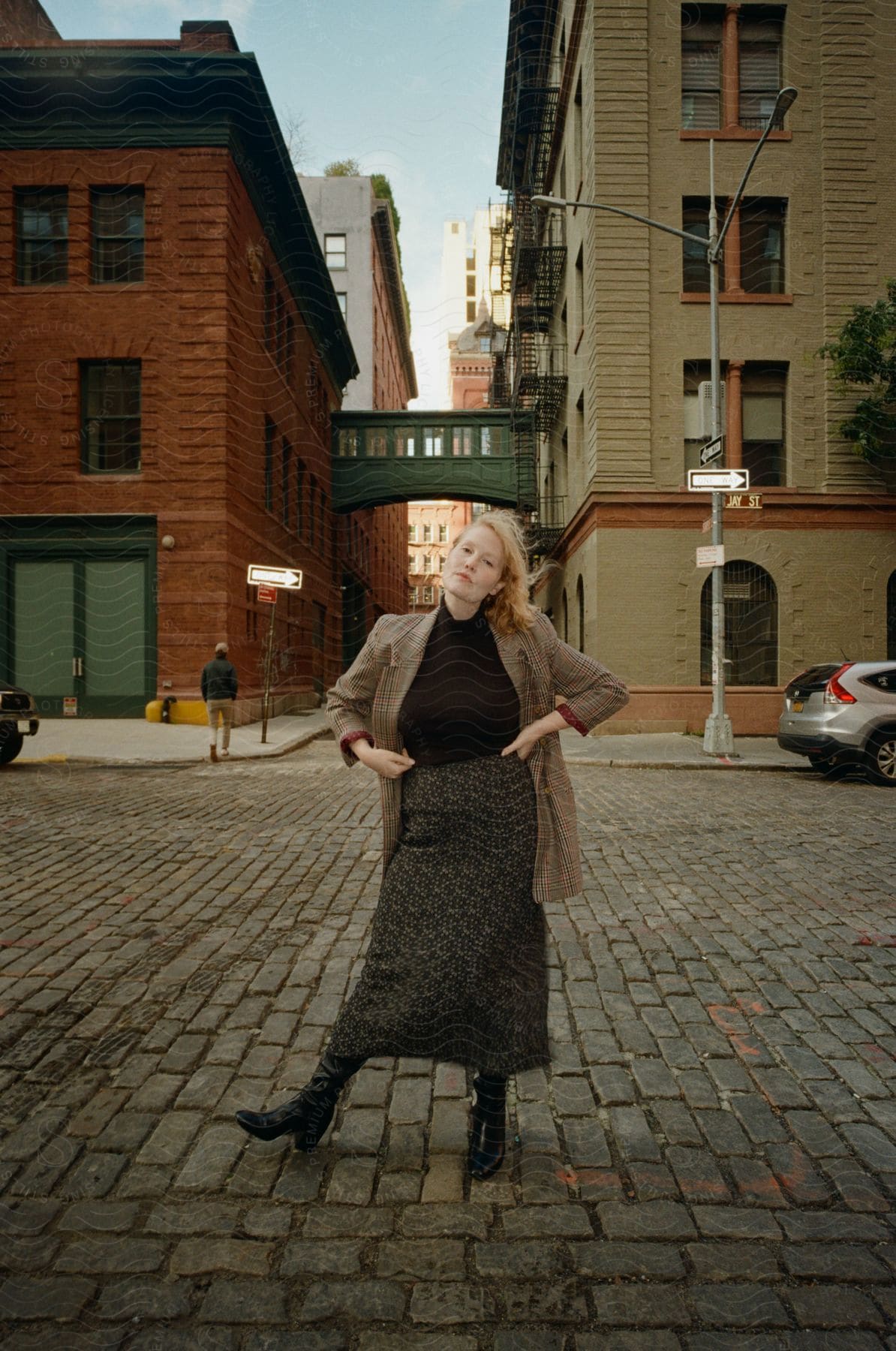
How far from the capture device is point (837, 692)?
11656 mm

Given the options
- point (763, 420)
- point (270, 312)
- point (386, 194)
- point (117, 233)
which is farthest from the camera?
point (386, 194)

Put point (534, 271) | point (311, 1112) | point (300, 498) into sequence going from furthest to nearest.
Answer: point (300, 498), point (534, 271), point (311, 1112)

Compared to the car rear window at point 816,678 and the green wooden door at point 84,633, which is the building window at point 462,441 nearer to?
the green wooden door at point 84,633

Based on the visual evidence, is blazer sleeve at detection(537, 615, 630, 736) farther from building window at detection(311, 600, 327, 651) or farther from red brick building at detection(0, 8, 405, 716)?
building window at detection(311, 600, 327, 651)

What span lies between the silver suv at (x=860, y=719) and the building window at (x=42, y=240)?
17617mm

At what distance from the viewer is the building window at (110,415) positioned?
19781mm

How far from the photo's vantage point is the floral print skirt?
8.55 feet

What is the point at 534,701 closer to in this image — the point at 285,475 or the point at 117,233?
the point at 117,233

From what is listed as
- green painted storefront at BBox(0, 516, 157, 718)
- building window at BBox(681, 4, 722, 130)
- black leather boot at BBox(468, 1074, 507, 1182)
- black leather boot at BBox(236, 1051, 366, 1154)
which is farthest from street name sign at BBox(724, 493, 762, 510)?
black leather boot at BBox(236, 1051, 366, 1154)

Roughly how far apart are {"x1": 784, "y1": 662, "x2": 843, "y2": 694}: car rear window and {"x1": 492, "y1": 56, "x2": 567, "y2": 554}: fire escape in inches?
522

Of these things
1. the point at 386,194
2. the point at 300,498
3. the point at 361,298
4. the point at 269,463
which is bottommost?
the point at 300,498

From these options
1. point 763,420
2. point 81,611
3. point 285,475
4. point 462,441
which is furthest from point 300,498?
point 763,420

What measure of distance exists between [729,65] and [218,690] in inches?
643

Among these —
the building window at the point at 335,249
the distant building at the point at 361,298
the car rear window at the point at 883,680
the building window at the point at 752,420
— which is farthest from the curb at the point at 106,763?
the building window at the point at 335,249
